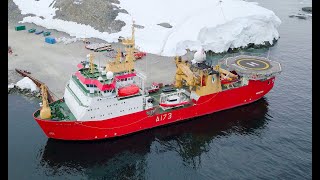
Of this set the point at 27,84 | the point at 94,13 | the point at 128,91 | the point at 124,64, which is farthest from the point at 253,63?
the point at 94,13

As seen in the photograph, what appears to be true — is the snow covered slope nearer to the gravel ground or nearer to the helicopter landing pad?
the gravel ground

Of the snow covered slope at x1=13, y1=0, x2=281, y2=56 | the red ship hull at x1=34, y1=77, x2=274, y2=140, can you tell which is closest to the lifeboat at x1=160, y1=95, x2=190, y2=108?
the red ship hull at x1=34, y1=77, x2=274, y2=140

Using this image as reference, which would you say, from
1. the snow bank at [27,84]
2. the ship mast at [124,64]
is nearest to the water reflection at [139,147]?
the ship mast at [124,64]

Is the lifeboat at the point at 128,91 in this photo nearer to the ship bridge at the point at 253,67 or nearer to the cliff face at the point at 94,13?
the ship bridge at the point at 253,67

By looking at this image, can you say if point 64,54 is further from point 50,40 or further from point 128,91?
point 128,91

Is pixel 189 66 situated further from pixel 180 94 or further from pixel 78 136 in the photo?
pixel 78 136

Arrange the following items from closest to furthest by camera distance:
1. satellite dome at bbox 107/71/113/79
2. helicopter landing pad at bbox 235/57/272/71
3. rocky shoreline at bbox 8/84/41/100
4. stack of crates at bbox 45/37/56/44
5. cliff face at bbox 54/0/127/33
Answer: satellite dome at bbox 107/71/113/79
rocky shoreline at bbox 8/84/41/100
helicopter landing pad at bbox 235/57/272/71
stack of crates at bbox 45/37/56/44
cliff face at bbox 54/0/127/33

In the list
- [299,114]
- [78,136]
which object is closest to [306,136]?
[299,114]
